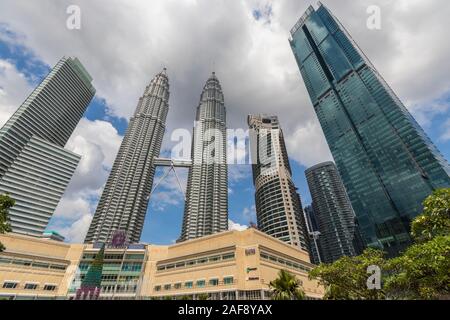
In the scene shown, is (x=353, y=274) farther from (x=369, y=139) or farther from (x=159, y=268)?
(x=369, y=139)

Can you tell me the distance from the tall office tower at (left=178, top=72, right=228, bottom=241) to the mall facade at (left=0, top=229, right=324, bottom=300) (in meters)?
84.2

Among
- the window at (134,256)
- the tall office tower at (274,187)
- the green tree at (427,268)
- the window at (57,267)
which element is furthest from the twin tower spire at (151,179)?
the green tree at (427,268)

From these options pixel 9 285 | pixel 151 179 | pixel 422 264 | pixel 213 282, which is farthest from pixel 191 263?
pixel 151 179

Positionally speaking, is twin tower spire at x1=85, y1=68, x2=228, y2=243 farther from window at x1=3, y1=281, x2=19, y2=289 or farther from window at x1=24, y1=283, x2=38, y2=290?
window at x1=3, y1=281, x2=19, y2=289

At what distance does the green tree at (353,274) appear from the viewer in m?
23.2

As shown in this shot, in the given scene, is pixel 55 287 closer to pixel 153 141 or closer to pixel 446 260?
pixel 446 260

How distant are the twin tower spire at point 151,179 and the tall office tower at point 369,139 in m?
80.6

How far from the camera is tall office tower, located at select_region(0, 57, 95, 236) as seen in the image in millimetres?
135375

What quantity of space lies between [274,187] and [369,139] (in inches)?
2296

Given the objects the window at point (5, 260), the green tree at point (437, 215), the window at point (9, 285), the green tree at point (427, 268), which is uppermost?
the window at point (5, 260)

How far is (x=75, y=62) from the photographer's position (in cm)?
18938

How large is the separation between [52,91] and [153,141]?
81.9 m

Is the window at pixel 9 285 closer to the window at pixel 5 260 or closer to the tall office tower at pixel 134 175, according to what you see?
the window at pixel 5 260
